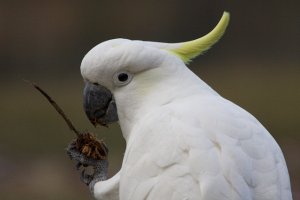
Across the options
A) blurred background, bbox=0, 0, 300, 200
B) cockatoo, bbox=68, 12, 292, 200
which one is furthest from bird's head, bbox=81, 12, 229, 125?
blurred background, bbox=0, 0, 300, 200

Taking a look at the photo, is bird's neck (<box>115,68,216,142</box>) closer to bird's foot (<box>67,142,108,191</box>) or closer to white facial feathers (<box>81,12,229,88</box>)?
white facial feathers (<box>81,12,229,88</box>)

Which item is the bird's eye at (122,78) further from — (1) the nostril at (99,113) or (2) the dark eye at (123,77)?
(1) the nostril at (99,113)

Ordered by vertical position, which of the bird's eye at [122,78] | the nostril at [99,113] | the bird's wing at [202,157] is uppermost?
the bird's eye at [122,78]

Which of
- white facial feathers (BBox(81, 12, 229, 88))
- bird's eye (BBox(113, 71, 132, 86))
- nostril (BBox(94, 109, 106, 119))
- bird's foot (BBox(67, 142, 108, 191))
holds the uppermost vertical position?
white facial feathers (BBox(81, 12, 229, 88))

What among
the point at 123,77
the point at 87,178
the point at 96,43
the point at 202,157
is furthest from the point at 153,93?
the point at 96,43

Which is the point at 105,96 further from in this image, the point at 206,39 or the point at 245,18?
the point at 245,18

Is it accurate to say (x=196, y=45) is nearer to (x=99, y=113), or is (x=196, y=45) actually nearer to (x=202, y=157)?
(x=99, y=113)

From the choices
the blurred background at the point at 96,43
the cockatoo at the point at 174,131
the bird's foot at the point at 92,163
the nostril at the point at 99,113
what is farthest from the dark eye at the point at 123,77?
the blurred background at the point at 96,43

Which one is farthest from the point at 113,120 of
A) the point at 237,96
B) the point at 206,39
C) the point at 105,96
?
the point at 237,96
